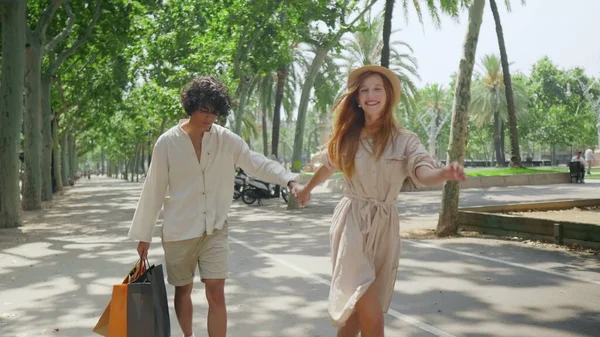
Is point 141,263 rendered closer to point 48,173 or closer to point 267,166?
point 267,166

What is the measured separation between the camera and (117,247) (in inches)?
426

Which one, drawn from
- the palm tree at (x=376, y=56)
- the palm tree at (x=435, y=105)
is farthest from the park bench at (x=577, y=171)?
the palm tree at (x=435, y=105)

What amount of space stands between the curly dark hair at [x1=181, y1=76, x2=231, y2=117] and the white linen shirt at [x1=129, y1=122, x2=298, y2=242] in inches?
6.9

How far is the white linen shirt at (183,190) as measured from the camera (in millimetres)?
4031

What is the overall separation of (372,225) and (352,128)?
61cm

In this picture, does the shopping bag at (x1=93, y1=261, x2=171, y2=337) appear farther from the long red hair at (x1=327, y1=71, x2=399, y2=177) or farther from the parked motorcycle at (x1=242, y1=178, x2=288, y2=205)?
the parked motorcycle at (x1=242, y1=178, x2=288, y2=205)

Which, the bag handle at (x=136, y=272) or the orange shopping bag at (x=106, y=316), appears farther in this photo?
the bag handle at (x=136, y=272)

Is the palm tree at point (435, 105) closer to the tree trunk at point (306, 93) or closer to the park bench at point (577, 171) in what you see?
the park bench at point (577, 171)

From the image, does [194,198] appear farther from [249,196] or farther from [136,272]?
[249,196]

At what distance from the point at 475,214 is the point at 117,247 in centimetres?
618

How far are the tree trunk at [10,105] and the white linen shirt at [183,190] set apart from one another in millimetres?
11659

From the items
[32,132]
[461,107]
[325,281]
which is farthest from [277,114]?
[325,281]

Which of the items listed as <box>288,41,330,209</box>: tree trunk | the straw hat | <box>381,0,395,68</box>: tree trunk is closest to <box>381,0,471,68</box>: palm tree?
<box>381,0,395,68</box>: tree trunk

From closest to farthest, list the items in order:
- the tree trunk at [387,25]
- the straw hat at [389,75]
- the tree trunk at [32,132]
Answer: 1. the straw hat at [389,75]
2. the tree trunk at [32,132]
3. the tree trunk at [387,25]
